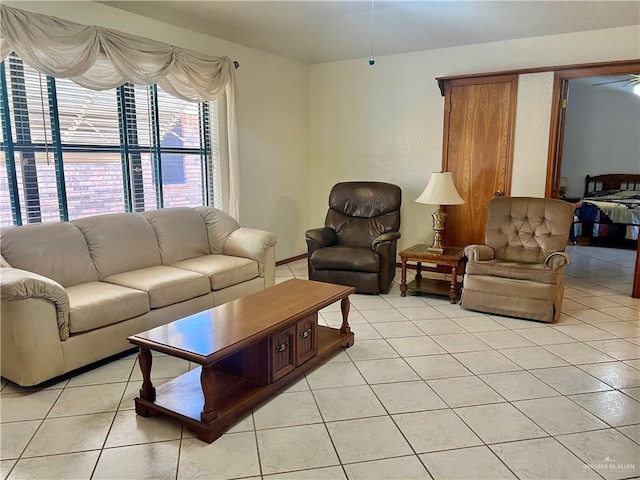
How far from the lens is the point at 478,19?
12.8 ft

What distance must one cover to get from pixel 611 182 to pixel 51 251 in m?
8.37

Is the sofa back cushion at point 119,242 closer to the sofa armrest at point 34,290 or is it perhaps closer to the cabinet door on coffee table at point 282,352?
the sofa armrest at point 34,290

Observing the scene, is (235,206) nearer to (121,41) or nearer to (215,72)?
(215,72)

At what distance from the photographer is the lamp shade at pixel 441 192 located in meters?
4.20

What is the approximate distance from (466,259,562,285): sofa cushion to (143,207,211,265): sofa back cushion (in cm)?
233

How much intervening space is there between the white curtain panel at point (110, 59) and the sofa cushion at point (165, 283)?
4.70 feet

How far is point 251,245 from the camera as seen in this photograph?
3951 millimetres

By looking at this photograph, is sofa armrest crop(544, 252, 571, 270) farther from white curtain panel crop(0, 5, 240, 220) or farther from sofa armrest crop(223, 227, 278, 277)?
white curtain panel crop(0, 5, 240, 220)

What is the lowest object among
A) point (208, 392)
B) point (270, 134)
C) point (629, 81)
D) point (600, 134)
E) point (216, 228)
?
point (208, 392)

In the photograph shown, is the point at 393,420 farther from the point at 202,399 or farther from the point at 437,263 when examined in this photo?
the point at 437,263

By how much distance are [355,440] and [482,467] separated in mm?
546

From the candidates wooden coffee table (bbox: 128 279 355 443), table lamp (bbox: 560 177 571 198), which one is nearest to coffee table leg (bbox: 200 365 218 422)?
wooden coffee table (bbox: 128 279 355 443)

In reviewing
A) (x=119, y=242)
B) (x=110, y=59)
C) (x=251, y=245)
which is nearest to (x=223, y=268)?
(x=251, y=245)

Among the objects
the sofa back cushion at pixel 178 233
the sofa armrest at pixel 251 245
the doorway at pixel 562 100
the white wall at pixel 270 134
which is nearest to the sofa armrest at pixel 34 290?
the sofa back cushion at pixel 178 233
